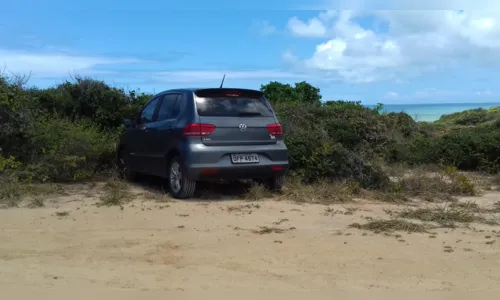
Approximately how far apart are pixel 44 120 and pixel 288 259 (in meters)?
6.44

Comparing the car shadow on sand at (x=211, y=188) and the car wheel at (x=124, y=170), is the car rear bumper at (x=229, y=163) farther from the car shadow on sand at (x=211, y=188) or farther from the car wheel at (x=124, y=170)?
the car wheel at (x=124, y=170)

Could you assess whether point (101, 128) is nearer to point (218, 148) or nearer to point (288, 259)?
point (218, 148)

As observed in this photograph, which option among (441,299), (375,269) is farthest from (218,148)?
(441,299)

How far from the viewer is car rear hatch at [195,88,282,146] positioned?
7875mm

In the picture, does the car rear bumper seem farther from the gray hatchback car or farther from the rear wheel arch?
the rear wheel arch

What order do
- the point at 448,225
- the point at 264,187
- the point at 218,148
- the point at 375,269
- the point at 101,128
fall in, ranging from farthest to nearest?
the point at 101,128
the point at 264,187
the point at 218,148
the point at 448,225
the point at 375,269

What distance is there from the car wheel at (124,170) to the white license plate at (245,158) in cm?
269

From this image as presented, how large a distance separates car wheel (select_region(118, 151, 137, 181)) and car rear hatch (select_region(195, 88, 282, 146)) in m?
2.56

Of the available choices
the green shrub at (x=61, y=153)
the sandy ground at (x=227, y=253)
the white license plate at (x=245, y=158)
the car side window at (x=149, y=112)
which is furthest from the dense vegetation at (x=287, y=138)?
the sandy ground at (x=227, y=253)

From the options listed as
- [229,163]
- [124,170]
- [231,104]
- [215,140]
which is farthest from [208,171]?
[124,170]

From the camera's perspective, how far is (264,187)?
8.63 metres

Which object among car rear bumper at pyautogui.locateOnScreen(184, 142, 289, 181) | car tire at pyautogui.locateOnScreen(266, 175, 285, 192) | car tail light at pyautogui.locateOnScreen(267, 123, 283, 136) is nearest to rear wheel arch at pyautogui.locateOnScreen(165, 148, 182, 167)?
car rear bumper at pyautogui.locateOnScreen(184, 142, 289, 181)

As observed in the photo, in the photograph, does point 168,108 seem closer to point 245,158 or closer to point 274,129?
point 245,158

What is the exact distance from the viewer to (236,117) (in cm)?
805
